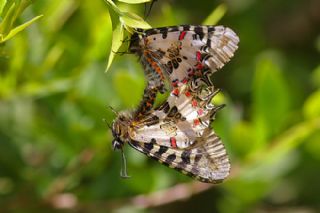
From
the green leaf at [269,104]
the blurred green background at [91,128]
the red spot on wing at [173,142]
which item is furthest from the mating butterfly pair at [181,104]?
the green leaf at [269,104]

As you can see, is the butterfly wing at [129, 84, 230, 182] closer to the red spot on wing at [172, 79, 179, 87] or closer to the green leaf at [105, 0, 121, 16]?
the red spot on wing at [172, 79, 179, 87]

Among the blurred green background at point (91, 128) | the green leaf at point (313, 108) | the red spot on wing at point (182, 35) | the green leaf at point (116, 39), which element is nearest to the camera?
the green leaf at point (116, 39)

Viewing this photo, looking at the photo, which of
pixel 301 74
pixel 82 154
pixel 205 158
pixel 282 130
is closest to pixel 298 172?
pixel 301 74

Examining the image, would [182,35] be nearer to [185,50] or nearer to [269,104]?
[185,50]

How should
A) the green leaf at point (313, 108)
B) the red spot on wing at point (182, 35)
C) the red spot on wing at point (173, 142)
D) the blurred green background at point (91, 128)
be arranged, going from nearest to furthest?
the red spot on wing at point (182, 35) < the red spot on wing at point (173, 142) < the blurred green background at point (91, 128) < the green leaf at point (313, 108)

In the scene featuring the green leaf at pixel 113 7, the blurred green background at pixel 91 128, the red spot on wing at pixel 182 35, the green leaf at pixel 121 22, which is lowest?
the blurred green background at pixel 91 128

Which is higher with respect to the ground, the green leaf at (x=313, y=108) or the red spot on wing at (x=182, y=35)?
the red spot on wing at (x=182, y=35)

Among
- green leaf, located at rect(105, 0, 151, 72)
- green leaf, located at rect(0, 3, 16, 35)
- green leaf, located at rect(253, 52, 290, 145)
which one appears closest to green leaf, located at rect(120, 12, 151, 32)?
green leaf, located at rect(105, 0, 151, 72)

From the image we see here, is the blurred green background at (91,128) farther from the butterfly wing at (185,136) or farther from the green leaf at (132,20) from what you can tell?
the green leaf at (132,20)
